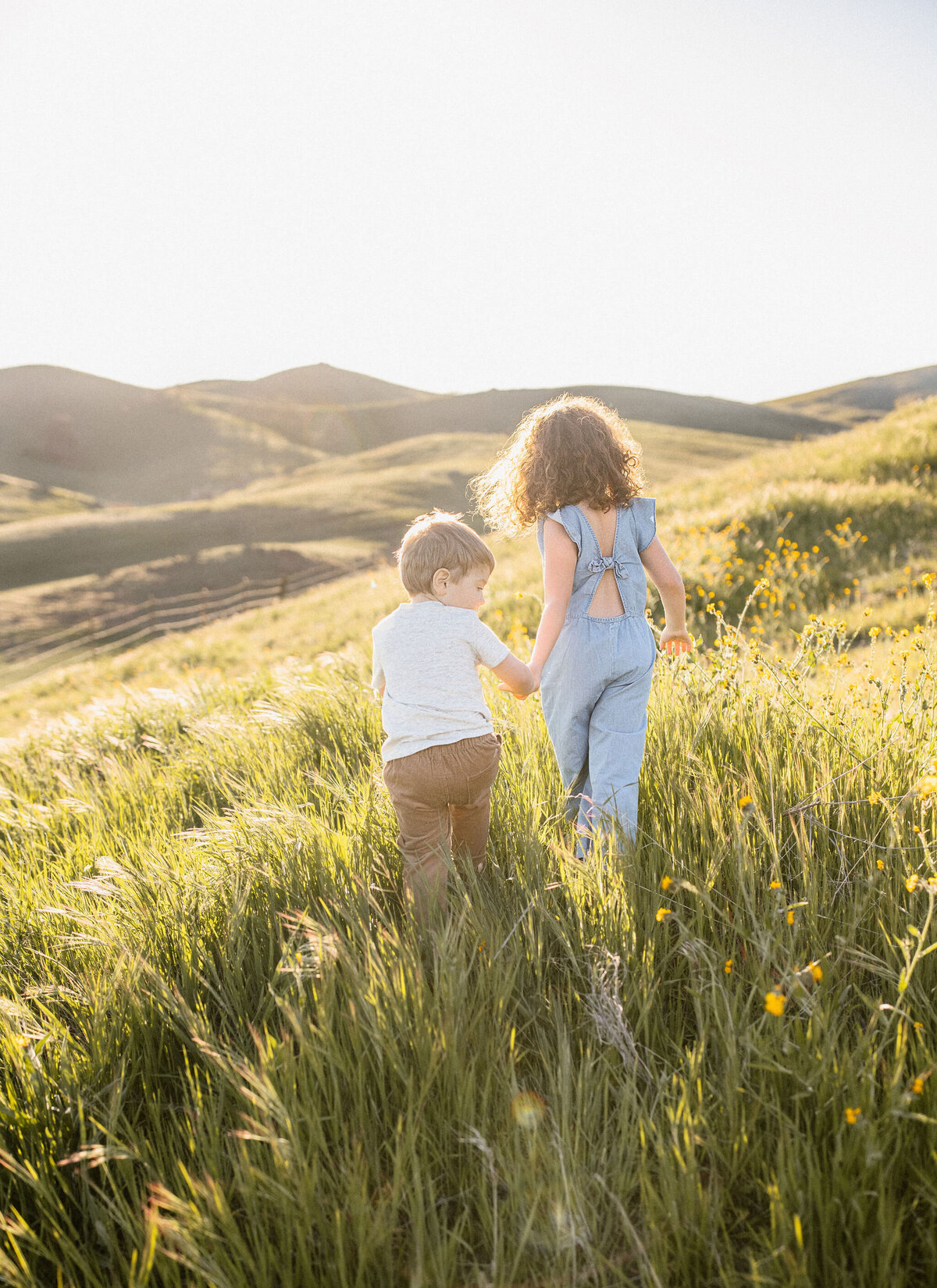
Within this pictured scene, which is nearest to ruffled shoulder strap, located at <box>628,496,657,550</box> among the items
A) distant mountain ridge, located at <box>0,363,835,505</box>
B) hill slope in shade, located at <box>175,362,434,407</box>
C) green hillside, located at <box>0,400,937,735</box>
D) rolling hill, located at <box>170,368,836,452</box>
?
green hillside, located at <box>0,400,937,735</box>

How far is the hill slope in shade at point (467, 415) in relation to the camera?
92.9m

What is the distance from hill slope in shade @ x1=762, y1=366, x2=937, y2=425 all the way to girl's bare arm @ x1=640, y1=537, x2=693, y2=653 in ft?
434

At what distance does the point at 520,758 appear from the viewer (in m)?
3.25

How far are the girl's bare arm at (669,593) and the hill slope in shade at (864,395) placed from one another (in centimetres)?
13230

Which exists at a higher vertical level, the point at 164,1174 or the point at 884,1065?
the point at 884,1065

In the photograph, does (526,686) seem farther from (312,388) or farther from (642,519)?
(312,388)

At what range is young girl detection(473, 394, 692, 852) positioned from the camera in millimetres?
3057

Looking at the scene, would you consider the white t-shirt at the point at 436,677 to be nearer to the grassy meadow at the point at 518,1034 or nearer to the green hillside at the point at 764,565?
the grassy meadow at the point at 518,1034

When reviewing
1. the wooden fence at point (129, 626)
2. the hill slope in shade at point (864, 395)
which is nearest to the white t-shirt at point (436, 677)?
the wooden fence at point (129, 626)

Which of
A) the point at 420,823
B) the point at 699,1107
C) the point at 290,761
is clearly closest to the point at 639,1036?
the point at 699,1107

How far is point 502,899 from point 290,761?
1731 mm

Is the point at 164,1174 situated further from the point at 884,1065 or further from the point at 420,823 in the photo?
the point at 884,1065

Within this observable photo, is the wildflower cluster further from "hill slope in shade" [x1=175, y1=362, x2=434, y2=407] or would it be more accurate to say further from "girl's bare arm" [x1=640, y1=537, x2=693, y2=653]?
"hill slope in shade" [x1=175, y1=362, x2=434, y2=407]

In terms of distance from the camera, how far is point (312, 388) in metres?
117
